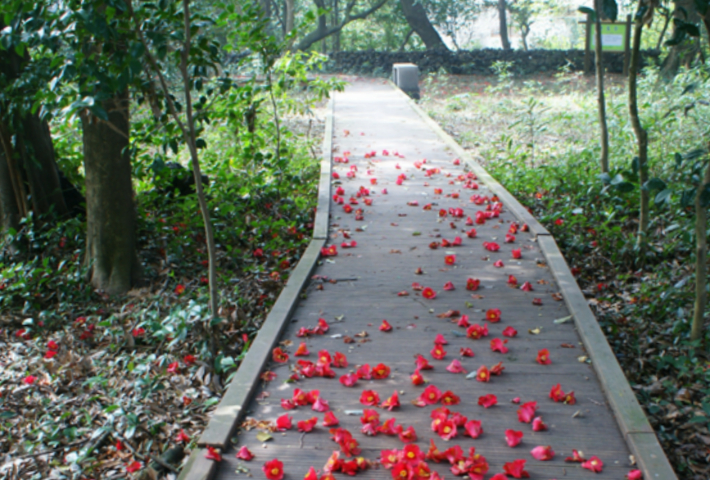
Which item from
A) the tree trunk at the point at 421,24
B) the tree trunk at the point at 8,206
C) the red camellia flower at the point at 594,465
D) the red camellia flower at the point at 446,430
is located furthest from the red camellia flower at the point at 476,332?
the tree trunk at the point at 421,24

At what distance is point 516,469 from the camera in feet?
7.73

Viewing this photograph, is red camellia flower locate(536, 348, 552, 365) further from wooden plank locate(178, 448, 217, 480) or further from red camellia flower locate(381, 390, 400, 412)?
wooden plank locate(178, 448, 217, 480)

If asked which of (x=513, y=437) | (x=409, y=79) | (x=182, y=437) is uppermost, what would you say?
(x=409, y=79)

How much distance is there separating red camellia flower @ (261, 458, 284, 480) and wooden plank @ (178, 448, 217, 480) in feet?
0.76

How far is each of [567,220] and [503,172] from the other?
215 centimetres

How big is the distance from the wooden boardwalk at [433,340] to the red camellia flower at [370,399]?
5 cm

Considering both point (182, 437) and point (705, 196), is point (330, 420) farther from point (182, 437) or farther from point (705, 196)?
point (705, 196)

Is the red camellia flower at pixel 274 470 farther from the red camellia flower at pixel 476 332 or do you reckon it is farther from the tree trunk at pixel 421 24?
the tree trunk at pixel 421 24

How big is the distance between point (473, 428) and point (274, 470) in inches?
35.2

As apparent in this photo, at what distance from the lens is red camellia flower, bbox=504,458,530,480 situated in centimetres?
235

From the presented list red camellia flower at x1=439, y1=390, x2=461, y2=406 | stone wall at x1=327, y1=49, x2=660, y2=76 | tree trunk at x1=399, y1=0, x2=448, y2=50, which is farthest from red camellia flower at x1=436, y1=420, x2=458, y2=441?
tree trunk at x1=399, y1=0, x2=448, y2=50

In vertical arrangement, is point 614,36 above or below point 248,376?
above

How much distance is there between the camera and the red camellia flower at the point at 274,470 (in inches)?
94.0

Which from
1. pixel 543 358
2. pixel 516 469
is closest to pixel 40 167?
pixel 543 358
